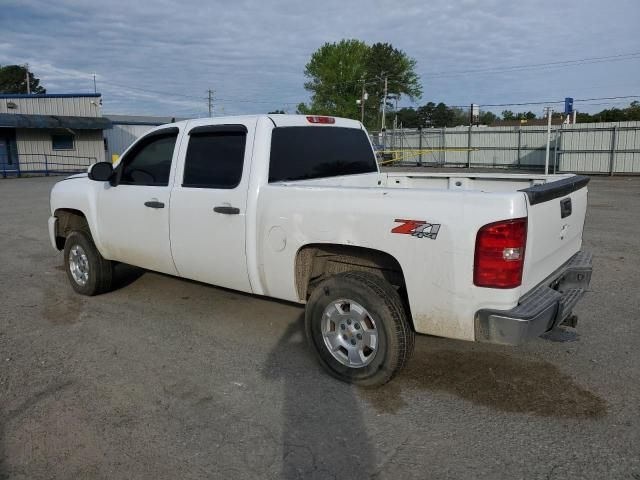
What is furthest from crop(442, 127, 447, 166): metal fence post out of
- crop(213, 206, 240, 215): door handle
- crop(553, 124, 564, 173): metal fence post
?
crop(213, 206, 240, 215): door handle

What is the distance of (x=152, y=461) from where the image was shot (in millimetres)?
3094

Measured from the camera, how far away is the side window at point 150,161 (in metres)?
5.21

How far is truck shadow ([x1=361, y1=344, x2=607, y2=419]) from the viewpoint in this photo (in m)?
3.63

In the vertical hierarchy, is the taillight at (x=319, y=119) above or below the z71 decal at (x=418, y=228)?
above

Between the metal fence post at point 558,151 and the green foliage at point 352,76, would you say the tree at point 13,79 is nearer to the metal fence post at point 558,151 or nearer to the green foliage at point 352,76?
the green foliage at point 352,76

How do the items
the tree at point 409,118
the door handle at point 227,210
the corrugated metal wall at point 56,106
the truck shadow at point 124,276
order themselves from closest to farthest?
the door handle at point 227,210 → the truck shadow at point 124,276 → the corrugated metal wall at point 56,106 → the tree at point 409,118

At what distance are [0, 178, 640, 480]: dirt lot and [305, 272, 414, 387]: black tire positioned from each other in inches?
5.2

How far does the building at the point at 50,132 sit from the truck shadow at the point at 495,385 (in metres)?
31.4

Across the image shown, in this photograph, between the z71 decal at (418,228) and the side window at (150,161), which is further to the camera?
the side window at (150,161)

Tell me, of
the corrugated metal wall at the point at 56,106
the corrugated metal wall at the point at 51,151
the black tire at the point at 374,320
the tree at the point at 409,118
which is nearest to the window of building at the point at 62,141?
the corrugated metal wall at the point at 51,151

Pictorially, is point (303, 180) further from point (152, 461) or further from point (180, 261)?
point (152, 461)

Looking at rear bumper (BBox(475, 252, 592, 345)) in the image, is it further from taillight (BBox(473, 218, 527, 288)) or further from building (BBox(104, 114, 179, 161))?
building (BBox(104, 114, 179, 161))

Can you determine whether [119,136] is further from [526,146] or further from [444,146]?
[526,146]

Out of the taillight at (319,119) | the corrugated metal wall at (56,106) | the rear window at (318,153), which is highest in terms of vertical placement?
the corrugated metal wall at (56,106)
